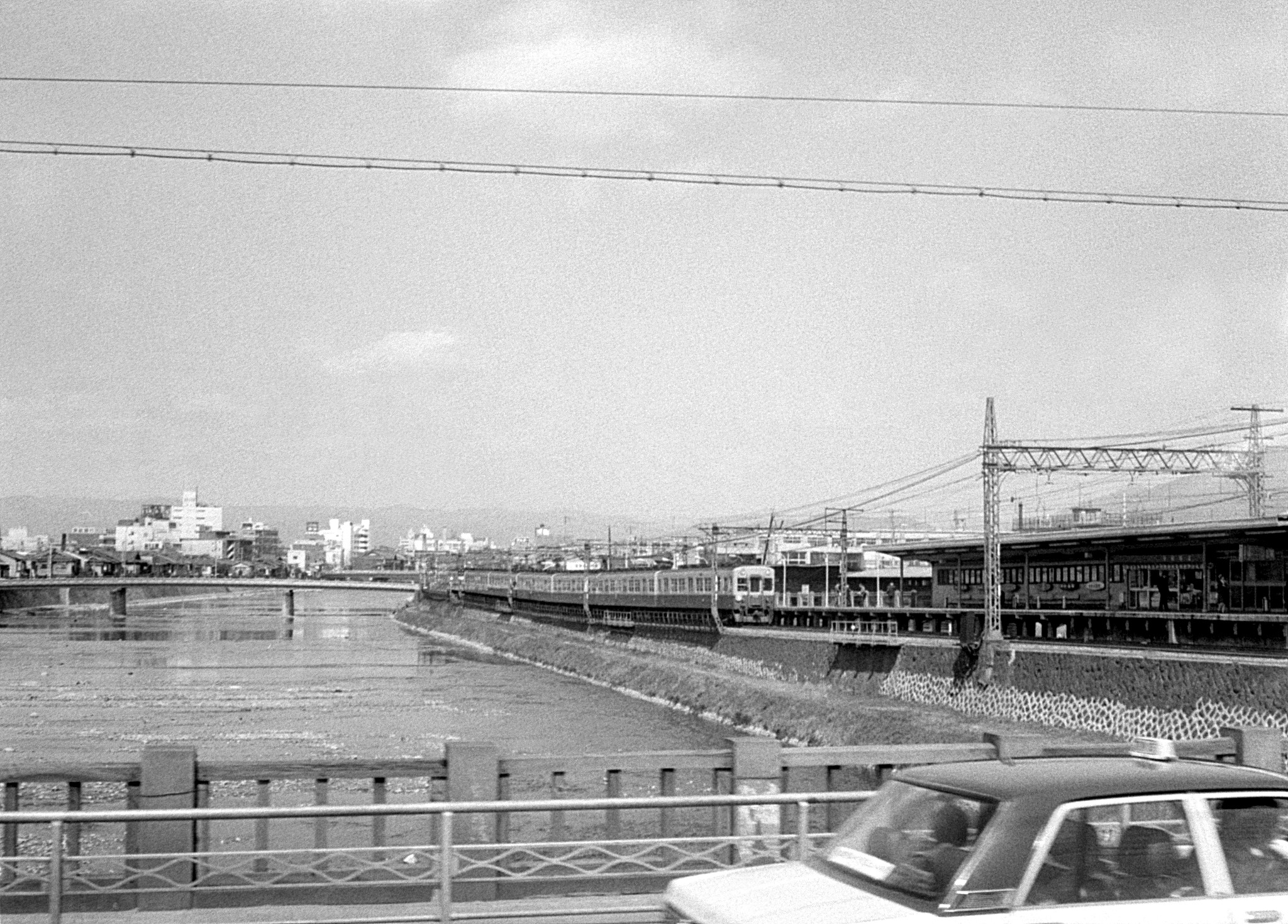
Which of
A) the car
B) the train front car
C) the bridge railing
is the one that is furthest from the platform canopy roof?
the car

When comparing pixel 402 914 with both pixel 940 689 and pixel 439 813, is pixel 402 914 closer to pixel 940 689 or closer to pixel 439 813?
pixel 439 813

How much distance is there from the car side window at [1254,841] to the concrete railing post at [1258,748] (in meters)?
5.28

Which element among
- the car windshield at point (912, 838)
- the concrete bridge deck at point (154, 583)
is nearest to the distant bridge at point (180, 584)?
the concrete bridge deck at point (154, 583)

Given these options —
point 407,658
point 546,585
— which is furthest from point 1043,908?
point 546,585

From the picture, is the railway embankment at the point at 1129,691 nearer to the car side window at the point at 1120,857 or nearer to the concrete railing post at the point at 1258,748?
the concrete railing post at the point at 1258,748

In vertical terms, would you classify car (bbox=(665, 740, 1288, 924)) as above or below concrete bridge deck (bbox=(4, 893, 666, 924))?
above

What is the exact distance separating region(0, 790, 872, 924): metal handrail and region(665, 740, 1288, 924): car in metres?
1.67

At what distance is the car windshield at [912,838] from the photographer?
504 centimetres

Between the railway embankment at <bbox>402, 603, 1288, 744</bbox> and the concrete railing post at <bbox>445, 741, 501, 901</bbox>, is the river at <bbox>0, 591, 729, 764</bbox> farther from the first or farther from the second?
the concrete railing post at <bbox>445, 741, 501, 901</bbox>

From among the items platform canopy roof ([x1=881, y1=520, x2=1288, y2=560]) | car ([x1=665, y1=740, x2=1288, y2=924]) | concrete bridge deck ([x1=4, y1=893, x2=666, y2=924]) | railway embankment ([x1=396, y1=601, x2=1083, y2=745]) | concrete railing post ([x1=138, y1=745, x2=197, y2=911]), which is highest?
platform canopy roof ([x1=881, y1=520, x2=1288, y2=560])

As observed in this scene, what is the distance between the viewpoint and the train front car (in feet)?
204

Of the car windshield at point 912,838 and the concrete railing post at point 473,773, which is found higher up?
the car windshield at point 912,838

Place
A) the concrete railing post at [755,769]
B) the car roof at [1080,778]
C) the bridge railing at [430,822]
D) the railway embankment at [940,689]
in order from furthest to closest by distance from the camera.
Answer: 1. the railway embankment at [940,689]
2. the concrete railing post at [755,769]
3. the bridge railing at [430,822]
4. the car roof at [1080,778]

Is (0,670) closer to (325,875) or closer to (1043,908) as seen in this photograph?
(325,875)
